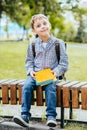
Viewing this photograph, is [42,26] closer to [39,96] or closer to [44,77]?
[44,77]

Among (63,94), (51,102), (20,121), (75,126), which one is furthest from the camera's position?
(75,126)

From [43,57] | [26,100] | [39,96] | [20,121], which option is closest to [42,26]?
[43,57]

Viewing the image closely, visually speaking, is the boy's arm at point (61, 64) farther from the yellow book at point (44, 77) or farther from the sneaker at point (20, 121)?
the sneaker at point (20, 121)

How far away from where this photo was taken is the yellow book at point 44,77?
19.9ft

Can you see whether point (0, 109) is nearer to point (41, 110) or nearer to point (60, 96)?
point (41, 110)

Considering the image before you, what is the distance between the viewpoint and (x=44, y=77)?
241 inches

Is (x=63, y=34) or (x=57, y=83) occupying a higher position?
(x=57, y=83)

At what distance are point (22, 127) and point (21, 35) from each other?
7698 centimetres

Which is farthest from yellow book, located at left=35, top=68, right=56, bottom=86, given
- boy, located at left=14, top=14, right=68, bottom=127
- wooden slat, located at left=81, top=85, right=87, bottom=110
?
wooden slat, located at left=81, top=85, right=87, bottom=110

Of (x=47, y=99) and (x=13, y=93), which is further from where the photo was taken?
(x=13, y=93)

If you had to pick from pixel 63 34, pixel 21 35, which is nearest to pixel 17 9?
pixel 63 34

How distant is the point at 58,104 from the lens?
6.17 metres

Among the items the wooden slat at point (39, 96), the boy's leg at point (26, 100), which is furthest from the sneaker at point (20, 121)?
the wooden slat at point (39, 96)

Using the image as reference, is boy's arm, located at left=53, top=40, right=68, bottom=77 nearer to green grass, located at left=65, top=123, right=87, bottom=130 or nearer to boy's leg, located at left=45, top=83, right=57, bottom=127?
boy's leg, located at left=45, top=83, right=57, bottom=127
